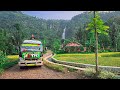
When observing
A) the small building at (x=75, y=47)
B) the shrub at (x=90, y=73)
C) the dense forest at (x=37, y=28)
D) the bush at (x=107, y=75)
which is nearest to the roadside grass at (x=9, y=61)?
the dense forest at (x=37, y=28)

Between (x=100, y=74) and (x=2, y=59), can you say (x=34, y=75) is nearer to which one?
(x=2, y=59)

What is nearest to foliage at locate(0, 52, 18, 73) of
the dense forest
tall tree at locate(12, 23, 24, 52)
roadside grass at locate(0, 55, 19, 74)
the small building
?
roadside grass at locate(0, 55, 19, 74)

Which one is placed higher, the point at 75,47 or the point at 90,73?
the point at 75,47

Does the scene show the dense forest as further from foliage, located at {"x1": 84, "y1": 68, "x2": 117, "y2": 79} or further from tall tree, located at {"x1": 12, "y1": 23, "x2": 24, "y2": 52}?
foliage, located at {"x1": 84, "y1": 68, "x2": 117, "y2": 79}

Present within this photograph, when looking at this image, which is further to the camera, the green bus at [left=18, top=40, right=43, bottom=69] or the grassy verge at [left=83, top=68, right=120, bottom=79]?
the green bus at [left=18, top=40, right=43, bottom=69]

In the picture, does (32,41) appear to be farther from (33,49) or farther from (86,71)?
(86,71)

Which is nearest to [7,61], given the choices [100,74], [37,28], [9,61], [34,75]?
[9,61]

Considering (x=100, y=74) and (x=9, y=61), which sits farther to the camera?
(x=9, y=61)

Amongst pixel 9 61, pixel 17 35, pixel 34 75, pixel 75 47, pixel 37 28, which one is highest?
pixel 37 28
